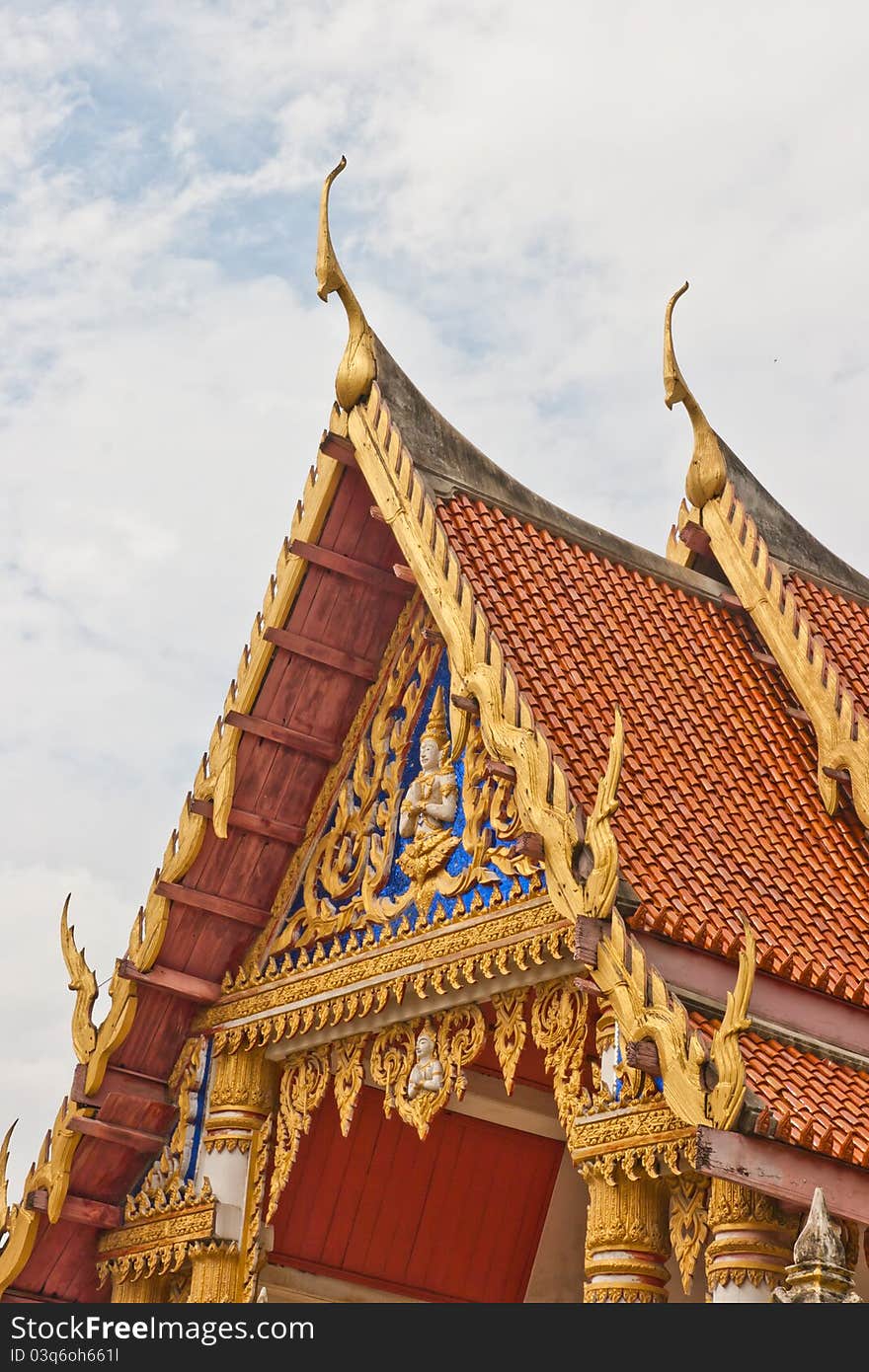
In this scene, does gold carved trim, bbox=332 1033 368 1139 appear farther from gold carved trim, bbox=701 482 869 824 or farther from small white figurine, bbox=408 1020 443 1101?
gold carved trim, bbox=701 482 869 824

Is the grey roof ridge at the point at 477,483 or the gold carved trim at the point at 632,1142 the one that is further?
the grey roof ridge at the point at 477,483

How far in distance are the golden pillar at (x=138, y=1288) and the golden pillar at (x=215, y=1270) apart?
489mm

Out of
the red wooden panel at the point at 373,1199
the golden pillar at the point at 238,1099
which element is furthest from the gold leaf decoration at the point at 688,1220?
the red wooden panel at the point at 373,1199

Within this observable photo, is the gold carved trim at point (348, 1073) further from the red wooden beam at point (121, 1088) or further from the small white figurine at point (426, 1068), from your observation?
the red wooden beam at point (121, 1088)

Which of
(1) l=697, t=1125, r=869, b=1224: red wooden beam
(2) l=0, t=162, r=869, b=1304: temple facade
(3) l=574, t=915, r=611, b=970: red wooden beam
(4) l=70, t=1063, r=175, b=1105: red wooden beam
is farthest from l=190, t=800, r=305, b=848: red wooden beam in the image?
(1) l=697, t=1125, r=869, b=1224: red wooden beam

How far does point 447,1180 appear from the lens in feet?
38.0

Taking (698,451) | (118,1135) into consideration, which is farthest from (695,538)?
(118,1135)

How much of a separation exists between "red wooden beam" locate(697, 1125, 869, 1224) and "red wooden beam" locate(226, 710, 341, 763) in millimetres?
3649

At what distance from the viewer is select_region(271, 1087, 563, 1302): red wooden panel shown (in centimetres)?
1102

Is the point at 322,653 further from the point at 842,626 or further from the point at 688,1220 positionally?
the point at 688,1220

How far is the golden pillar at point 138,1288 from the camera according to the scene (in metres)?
10.9

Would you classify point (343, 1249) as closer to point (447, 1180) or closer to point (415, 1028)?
point (447, 1180)

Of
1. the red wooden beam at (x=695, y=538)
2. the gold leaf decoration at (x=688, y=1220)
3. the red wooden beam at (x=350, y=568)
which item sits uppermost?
the red wooden beam at (x=695, y=538)
